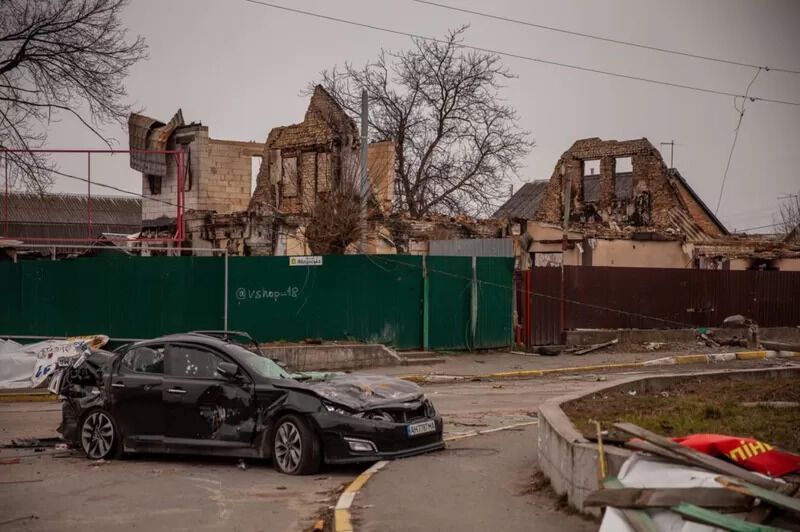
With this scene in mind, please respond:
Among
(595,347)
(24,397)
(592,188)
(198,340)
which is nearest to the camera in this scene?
(198,340)

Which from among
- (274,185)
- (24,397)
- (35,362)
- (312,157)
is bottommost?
(24,397)

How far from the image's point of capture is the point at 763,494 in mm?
6059

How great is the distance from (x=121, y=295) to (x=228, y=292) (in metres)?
2.81

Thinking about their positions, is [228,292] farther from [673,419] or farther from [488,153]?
[488,153]

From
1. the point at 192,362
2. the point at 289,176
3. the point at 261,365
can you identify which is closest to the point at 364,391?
the point at 261,365

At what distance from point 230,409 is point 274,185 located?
32.3m

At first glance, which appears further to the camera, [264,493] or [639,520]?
[264,493]

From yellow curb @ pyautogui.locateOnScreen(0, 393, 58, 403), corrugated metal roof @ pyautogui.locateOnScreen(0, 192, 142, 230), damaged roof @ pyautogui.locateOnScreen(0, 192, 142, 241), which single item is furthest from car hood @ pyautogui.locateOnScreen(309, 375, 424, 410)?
corrugated metal roof @ pyautogui.locateOnScreen(0, 192, 142, 230)

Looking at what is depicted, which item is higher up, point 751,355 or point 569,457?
point 569,457

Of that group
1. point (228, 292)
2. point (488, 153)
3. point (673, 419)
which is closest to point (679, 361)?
point (228, 292)

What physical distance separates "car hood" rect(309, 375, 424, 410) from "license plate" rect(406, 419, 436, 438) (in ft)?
1.00

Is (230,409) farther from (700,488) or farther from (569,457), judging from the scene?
(700,488)

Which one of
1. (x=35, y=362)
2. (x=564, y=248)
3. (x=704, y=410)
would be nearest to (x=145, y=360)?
(x=704, y=410)

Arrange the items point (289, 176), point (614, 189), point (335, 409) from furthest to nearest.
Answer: point (614, 189) < point (289, 176) < point (335, 409)
